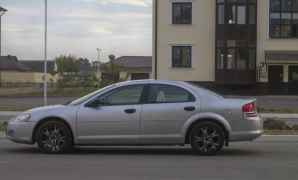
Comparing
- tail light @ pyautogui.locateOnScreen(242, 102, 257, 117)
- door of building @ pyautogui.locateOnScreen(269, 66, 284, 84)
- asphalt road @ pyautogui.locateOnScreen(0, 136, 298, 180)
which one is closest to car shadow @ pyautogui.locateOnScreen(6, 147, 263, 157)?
asphalt road @ pyautogui.locateOnScreen(0, 136, 298, 180)

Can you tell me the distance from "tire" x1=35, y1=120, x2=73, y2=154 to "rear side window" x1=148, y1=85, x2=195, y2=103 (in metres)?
1.77

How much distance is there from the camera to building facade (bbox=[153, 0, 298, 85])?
5291cm

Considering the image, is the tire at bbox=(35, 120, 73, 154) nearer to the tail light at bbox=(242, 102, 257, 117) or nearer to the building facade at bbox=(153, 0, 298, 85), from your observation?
the tail light at bbox=(242, 102, 257, 117)

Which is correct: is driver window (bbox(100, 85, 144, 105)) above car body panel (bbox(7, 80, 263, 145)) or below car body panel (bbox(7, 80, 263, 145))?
above

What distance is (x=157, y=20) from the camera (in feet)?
175

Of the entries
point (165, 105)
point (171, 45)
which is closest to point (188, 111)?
point (165, 105)

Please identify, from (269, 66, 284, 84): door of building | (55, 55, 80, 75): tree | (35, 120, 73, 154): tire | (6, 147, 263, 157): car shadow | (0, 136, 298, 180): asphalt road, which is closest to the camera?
(0, 136, 298, 180): asphalt road

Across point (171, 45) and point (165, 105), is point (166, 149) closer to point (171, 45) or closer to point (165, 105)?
point (165, 105)

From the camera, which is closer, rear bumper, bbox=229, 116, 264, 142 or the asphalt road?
the asphalt road

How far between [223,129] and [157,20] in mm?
40304

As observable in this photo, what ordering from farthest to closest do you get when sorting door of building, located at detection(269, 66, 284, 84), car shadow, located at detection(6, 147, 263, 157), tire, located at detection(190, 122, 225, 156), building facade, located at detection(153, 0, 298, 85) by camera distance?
door of building, located at detection(269, 66, 284, 84) → building facade, located at detection(153, 0, 298, 85) → car shadow, located at detection(6, 147, 263, 157) → tire, located at detection(190, 122, 225, 156)

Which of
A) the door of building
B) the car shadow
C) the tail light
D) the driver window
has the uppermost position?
the door of building

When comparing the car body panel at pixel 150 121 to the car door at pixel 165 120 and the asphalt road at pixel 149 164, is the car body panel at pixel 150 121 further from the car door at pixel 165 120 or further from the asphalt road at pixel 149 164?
the asphalt road at pixel 149 164

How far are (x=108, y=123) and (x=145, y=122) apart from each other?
72cm
